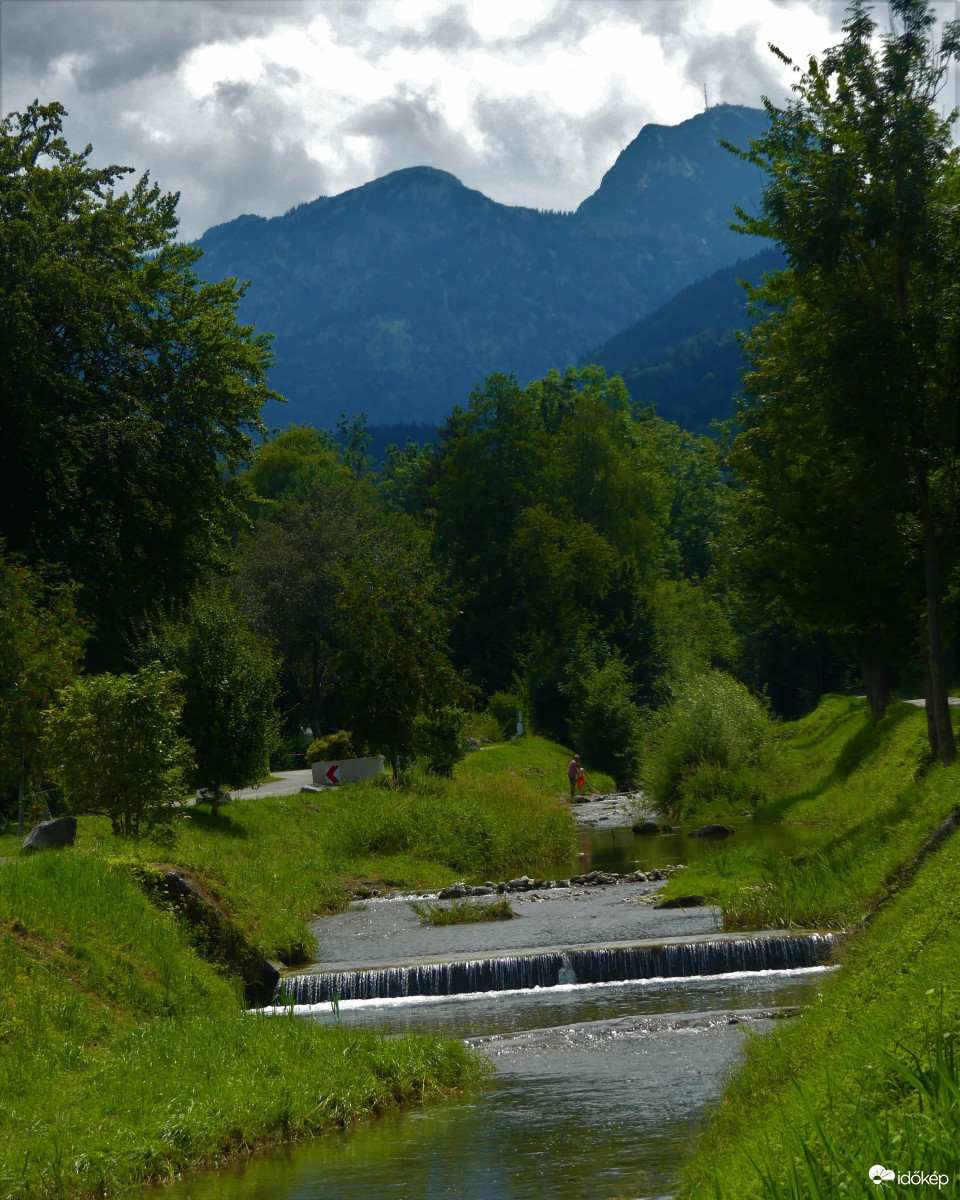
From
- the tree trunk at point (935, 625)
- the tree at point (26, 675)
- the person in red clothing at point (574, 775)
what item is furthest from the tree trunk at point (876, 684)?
the tree at point (26, 675)

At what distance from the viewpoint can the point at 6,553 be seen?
32219mm

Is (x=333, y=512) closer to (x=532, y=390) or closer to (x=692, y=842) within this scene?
(x=532, y=390)

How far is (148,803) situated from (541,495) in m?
54.9

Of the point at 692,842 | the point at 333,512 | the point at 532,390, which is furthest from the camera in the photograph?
the point at 532,390

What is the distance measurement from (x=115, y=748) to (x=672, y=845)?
50.2ft

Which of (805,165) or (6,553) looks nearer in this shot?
(805,165)

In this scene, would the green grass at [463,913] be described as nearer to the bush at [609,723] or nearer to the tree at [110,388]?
the tree at [110,388]

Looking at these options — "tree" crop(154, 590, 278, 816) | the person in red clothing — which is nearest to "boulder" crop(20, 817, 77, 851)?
"tree" crop(154, 590, 278, 816)

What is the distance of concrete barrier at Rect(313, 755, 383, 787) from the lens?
3809 cm

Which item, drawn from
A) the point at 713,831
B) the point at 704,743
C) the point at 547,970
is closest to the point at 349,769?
the point at 704,743

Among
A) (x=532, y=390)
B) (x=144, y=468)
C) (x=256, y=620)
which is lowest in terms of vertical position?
(x=256, y=620)

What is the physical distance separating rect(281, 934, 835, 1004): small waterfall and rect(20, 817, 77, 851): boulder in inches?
153

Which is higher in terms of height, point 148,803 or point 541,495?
point 541,495

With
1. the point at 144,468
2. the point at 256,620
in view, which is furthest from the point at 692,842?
the point at 256,620
